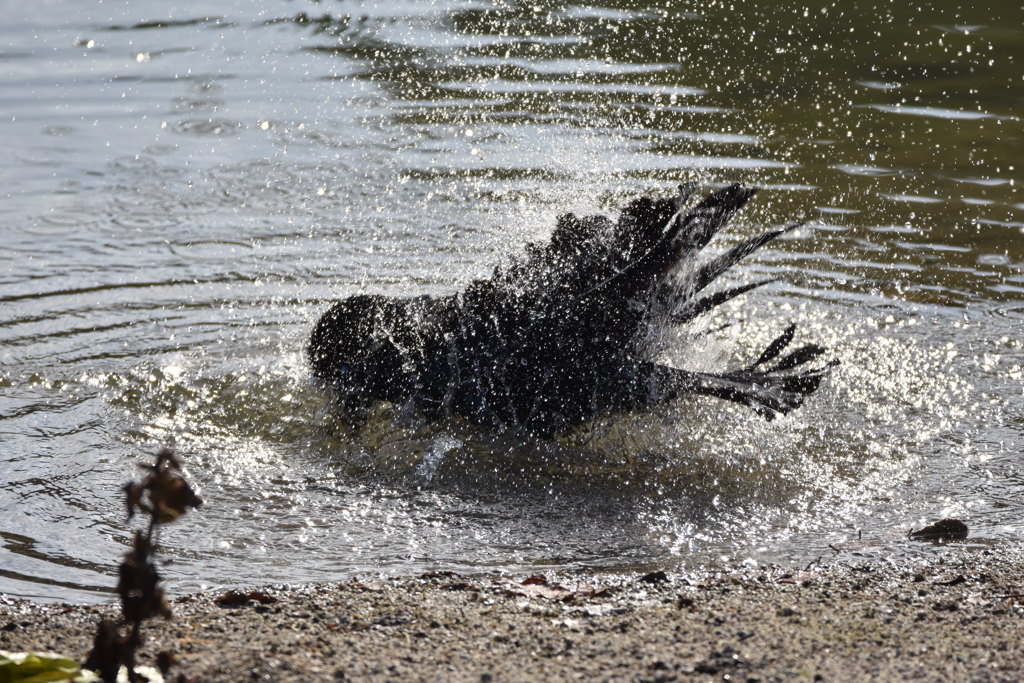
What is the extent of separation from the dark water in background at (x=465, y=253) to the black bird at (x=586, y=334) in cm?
20

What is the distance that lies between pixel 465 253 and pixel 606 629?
437cm

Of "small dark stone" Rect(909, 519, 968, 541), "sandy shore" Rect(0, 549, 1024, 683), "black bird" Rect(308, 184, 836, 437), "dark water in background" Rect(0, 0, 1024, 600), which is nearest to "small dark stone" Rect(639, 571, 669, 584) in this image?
"sandy shore" Rect(0, 549, 1024, 683)

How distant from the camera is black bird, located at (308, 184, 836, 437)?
463cm

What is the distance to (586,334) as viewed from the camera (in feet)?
15.3

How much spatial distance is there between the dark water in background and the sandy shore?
1.10 feet

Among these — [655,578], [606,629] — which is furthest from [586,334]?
[606,629]

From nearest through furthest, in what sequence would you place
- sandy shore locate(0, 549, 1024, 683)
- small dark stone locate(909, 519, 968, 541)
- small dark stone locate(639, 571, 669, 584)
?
sandy shore locate(0, 549, 1024, 683)
small dark stone locate(639, 571, 669, 584)
small dark stone locate(909, 519, 968, 541)

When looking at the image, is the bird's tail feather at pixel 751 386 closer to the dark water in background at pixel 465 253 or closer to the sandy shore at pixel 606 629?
the dark water in background at pixel 465 253

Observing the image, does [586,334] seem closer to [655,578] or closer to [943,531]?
[655,578]

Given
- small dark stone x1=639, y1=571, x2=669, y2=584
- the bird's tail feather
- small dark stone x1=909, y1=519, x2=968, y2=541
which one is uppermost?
the bird's tail feather

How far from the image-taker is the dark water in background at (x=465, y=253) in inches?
155

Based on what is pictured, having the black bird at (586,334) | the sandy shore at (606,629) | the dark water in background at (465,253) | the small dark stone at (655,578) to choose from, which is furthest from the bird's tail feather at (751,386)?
the small dark stone at (655,578)

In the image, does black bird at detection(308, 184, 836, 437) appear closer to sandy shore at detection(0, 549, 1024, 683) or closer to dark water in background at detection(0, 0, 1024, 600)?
dark water in background at detection(0, 0, 1024, 600)

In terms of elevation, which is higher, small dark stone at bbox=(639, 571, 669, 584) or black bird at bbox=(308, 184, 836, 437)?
black bird at bbox=(308, 184, 836, 437)
